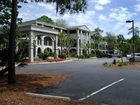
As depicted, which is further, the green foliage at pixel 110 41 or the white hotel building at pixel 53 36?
the green foliage at pixel 110 41

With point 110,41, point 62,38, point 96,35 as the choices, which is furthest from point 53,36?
point 110,41

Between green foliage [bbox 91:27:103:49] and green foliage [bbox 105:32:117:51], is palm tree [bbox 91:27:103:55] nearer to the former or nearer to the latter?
green foliage [bbox 91:27:103:49]

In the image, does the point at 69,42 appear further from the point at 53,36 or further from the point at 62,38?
the point at 53,36

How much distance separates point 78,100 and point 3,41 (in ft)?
36.4

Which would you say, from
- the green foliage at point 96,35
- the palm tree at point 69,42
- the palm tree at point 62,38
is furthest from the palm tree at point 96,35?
the palm tree at point 62,38

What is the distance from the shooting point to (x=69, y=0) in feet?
52.7

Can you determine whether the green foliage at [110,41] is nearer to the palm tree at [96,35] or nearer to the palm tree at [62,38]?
the palm tree at [96,35]

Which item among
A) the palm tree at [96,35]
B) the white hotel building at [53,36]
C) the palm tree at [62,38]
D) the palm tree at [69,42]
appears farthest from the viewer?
the palm tree at [96,35]

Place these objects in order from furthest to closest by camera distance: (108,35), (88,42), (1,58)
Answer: (108,35), (88,42), (1,58)

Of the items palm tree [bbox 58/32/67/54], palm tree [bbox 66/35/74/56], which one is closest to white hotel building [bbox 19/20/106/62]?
palm tree [bbox 58/32/67/54]

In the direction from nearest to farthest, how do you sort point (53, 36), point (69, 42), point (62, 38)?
1. point (53, 36)
2. point (62, 38)
3. point (69, 42)

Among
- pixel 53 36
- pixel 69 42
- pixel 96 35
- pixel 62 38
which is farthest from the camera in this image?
pixel 96 35

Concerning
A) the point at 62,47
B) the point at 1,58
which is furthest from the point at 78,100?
the point at 62,47

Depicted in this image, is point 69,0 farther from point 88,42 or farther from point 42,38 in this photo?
point 88,42
